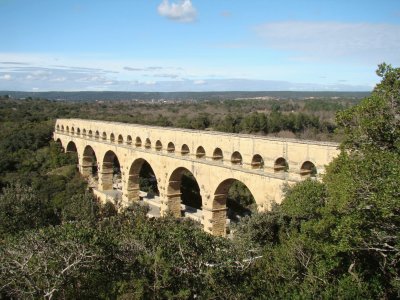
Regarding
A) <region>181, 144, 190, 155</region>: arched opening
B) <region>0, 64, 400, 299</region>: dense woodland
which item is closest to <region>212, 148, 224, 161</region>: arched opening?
<region>181, 144, 190, 155</region>: arched opening

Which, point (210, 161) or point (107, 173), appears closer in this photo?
point (210, 161)

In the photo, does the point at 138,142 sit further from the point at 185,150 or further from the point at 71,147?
the point at 71,147

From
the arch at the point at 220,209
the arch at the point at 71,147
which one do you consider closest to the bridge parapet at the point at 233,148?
the arch at the point at 220,209

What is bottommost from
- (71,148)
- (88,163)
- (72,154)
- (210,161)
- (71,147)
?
(88,163)

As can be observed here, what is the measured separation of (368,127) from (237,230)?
21.6ft

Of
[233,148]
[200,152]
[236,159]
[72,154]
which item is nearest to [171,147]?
[200,152]

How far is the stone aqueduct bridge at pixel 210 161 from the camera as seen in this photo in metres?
18.1

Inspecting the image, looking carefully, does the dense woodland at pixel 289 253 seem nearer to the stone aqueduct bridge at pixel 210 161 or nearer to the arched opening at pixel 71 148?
the stone aqueduct bridge at pixel 210 161

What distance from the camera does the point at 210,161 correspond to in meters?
22.2

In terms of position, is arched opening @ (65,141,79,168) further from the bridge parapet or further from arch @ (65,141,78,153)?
the bridge parapet

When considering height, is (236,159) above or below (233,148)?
below

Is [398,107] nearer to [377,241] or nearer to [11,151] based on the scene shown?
[377,241]

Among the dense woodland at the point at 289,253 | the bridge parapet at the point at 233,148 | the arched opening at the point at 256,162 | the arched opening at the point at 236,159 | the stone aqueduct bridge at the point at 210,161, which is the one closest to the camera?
the dense woodland at the point at 289,253

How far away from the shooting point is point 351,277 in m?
11.2
